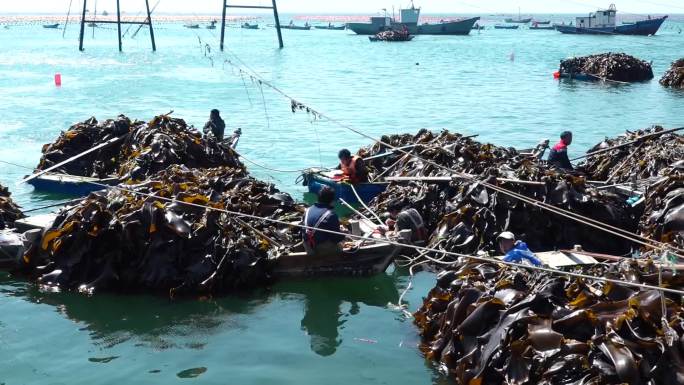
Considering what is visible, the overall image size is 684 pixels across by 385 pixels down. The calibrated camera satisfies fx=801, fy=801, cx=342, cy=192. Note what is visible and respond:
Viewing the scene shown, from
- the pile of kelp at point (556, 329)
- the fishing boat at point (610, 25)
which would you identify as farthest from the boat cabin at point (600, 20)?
the pile of kelp at point (556, 329)

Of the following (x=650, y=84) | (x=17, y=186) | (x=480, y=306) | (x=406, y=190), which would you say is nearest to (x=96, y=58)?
(x=650, y=84)

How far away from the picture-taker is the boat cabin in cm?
9307

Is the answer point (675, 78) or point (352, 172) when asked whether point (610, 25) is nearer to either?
point (675, 78)

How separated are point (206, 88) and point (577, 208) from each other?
32775 millimetres

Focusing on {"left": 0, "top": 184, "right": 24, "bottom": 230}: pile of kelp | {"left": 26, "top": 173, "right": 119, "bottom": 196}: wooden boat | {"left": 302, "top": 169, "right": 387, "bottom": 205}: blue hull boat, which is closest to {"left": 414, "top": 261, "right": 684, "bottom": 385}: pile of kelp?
{"left": 302, "top": 169, "right": 387, "bottom": 205}: blue hull boat

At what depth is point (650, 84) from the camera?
44031 mm

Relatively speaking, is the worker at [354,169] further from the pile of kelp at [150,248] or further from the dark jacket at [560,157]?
the pile of kelp at [150,248]

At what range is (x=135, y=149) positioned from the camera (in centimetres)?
1738

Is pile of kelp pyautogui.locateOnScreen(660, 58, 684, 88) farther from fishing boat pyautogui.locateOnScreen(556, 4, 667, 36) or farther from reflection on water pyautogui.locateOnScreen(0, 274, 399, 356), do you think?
fishing boat pyautogui.locateOnScreen(556, 4, 667, 36)

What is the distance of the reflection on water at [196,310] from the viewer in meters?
10.2

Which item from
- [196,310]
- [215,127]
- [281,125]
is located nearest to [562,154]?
[196,310]

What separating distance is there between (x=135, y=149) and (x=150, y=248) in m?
6.59

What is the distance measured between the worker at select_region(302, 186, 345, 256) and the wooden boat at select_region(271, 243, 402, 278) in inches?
5.8

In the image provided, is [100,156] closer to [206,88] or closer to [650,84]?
[206,88]
